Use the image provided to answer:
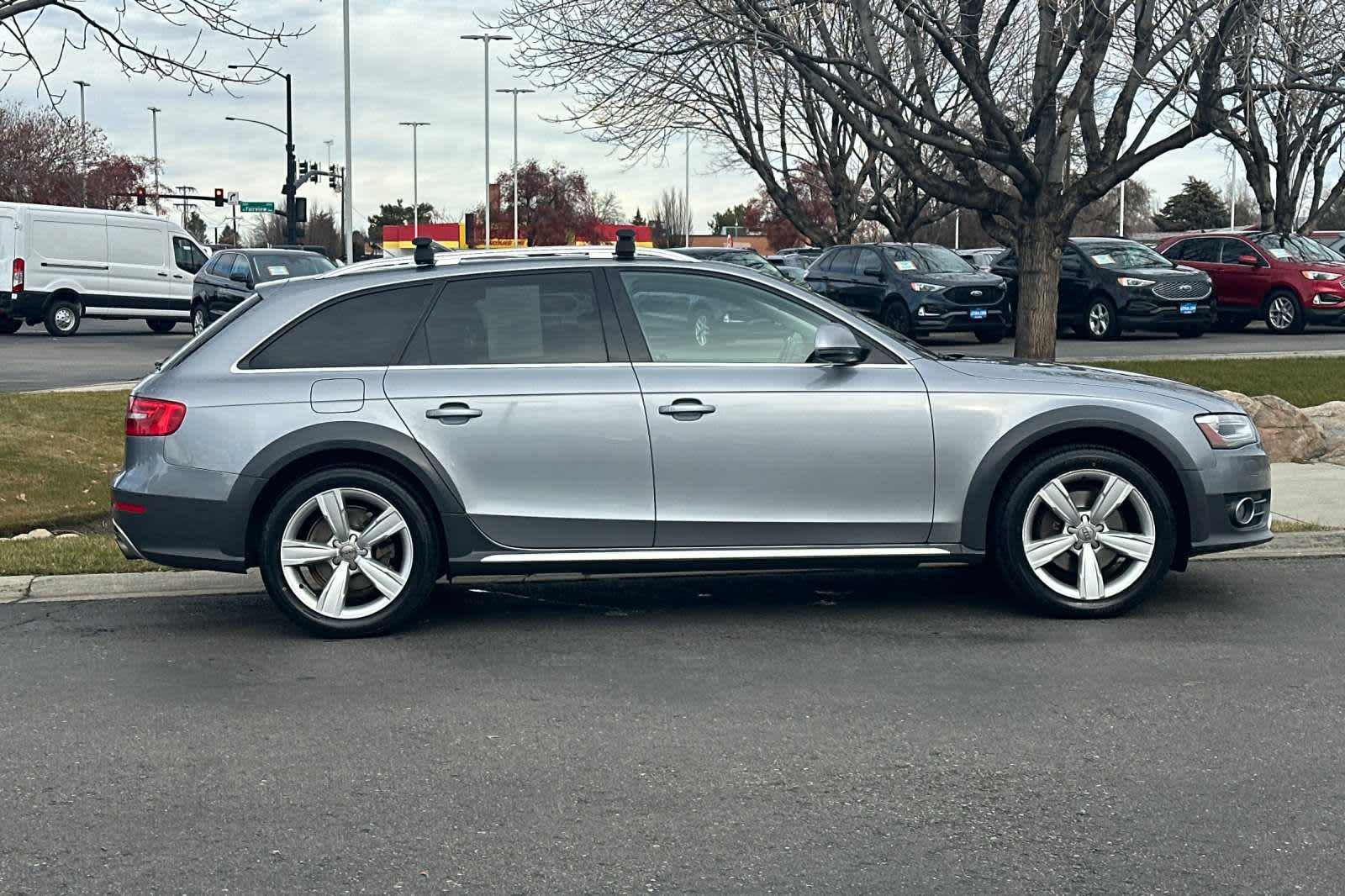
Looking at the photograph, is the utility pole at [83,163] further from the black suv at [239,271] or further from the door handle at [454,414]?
the door handle at [454,414]

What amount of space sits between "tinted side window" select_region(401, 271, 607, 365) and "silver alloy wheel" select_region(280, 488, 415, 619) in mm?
655

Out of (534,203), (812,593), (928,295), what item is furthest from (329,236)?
(812,593)

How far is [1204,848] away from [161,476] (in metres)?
4.36

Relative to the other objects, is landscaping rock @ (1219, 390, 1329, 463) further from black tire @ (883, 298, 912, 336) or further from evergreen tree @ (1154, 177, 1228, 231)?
evergreen tree @ (1154, 177, 1228, 231)

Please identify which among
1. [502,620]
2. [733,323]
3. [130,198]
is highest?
[130,198]

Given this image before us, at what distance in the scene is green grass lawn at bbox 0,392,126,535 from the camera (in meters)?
10.1

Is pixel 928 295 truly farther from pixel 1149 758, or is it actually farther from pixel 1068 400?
pixel 1149 758

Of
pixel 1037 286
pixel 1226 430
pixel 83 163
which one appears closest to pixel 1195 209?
pixel 83 163

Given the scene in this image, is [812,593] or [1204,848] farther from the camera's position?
[812,593]

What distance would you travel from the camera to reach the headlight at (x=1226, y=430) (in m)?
6.79

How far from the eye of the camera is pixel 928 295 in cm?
2456

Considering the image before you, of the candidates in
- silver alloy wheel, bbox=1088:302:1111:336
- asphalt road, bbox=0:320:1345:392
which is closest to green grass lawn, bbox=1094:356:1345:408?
asphalt road, bbox=0:320:1345:392

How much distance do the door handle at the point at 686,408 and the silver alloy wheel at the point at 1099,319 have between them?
19.9 m

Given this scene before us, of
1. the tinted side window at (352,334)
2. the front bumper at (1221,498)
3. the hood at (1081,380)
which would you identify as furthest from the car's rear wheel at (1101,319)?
the tinted side window at (352,334)
